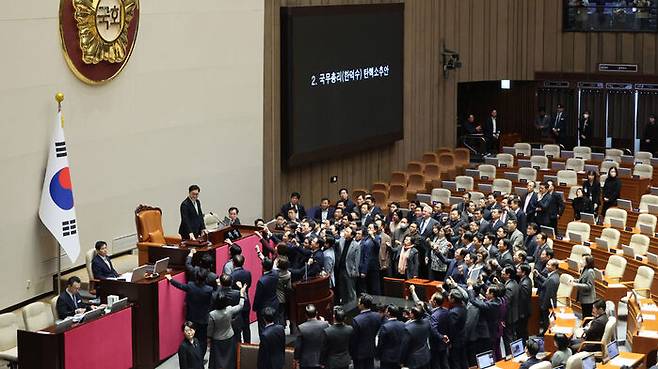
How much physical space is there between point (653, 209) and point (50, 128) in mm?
10600

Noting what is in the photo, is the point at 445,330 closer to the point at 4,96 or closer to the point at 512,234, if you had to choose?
the point at 512,234

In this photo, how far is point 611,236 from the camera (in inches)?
755

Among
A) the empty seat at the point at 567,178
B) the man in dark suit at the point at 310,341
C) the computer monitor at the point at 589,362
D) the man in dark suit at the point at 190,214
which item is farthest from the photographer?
the empty seat at the point at 567,178

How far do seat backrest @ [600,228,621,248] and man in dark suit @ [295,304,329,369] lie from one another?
719 cm

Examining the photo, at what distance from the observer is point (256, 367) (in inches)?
532

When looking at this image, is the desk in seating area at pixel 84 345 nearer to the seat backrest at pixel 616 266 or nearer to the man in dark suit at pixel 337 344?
the man in dark suit at pixel 337 344

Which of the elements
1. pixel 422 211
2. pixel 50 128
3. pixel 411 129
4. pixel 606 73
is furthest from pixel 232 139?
pixel 606 73

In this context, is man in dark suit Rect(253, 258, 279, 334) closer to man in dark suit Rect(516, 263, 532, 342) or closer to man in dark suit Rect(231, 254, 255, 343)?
man in dark suit Rect(231, 254, 255, 343)

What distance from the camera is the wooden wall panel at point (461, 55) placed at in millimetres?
23719

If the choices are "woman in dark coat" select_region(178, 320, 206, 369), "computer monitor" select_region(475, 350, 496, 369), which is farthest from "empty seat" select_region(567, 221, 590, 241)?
"woman in dark coat" select_region(178, 320, 206, 369)

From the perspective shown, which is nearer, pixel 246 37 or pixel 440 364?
pixel 440 364

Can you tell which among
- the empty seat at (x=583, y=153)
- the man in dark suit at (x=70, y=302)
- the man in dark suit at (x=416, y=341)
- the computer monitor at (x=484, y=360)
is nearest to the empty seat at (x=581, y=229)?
the empty seat at (x=583, y=153)

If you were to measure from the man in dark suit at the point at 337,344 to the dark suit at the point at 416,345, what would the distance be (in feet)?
2.21

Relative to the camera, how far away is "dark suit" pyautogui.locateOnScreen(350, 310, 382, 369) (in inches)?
552
